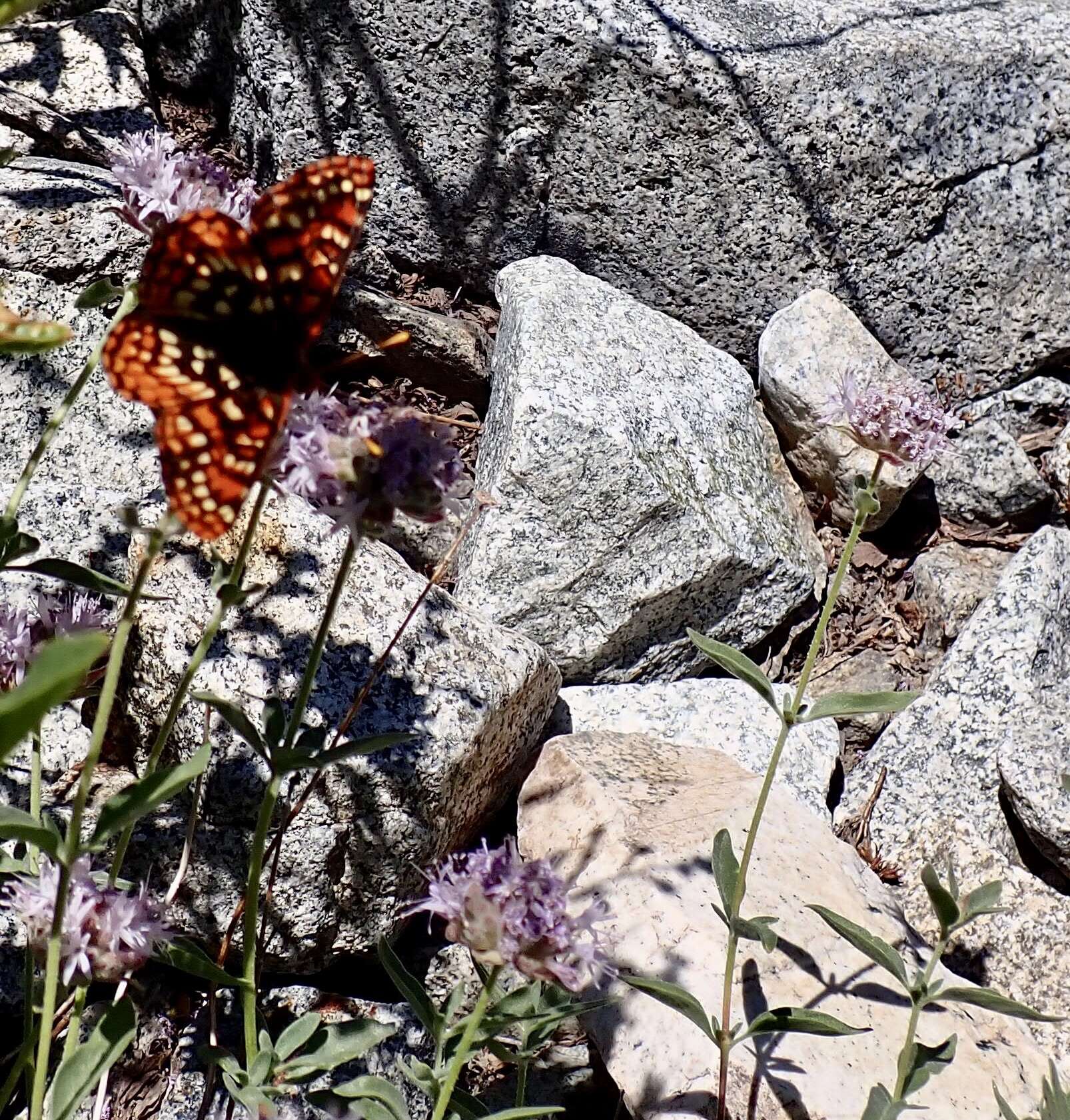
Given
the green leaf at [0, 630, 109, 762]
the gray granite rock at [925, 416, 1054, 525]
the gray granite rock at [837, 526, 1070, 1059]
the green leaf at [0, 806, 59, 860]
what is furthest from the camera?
the gray granite rock at [925, 416, 1054, 525]

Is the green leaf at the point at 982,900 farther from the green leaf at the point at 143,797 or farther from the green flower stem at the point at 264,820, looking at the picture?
the green leaf at the point at 143,797

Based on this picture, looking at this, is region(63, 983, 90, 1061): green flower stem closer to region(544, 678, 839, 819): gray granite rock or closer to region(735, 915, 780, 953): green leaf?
region(735, 915, 780, 953): green leaf

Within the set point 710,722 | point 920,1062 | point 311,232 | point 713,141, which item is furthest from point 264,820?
point 713,141

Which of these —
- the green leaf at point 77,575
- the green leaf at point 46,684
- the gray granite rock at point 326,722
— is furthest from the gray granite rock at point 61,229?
the green leaf at point 46,684

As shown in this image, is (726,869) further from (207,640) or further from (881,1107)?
(207,640)

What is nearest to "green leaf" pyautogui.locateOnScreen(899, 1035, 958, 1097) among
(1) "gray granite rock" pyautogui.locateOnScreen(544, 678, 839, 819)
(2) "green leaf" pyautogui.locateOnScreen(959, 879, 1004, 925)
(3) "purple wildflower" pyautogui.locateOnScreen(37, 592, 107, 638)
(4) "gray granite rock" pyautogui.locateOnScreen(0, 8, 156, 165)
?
(2) "green leaf" pyautogui.locateOnScreen(959, 879, 1004, 925)

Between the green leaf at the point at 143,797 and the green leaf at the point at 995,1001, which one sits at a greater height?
the green leaf at the point at 143,797

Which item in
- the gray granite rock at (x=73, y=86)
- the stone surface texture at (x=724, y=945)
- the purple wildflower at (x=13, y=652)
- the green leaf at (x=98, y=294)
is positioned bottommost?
the stone surface texture at (x=724, y=945)
